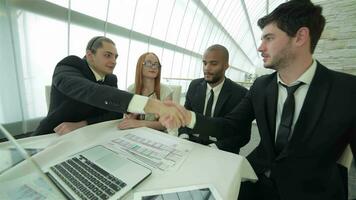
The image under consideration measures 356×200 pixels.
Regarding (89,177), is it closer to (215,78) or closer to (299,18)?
(299,18)

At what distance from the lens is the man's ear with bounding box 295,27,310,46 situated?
1512 mm

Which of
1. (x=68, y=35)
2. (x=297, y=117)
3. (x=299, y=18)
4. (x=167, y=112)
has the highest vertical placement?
(x=299, y=18)

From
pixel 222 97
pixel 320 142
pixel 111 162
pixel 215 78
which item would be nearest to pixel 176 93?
pixel 215 78

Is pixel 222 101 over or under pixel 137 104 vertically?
under

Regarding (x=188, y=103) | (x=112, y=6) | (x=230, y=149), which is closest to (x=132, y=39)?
(x=112, y=6)

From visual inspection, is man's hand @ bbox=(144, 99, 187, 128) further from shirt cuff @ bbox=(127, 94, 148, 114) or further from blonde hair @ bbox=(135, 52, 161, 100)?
→ blonde hair @ bbox=(135, 52, 161, 100)

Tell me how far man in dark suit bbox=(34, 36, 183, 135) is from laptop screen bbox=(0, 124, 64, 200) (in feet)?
1.92

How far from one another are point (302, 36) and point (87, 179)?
5.42 feet

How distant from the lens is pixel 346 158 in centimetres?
134

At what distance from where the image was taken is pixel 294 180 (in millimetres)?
1323

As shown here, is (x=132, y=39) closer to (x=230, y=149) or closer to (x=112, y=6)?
(x=112, y=6)

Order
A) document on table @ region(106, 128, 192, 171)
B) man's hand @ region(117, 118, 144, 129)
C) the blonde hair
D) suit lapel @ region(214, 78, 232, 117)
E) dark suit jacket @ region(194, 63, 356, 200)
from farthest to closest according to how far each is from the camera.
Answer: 1. the blonde hair
2. suit lapel @ region(214, 78, 232, 117)
3. man's hand @ region(117, 118, 144, 129)
4. dark suit jacket @ region(194, 63, 356, 200)
5. document on table @ region(106, 128, 192, 171)

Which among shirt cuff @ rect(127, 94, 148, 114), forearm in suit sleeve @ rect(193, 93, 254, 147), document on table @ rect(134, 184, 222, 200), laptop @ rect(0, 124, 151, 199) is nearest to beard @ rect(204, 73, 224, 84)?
forearm in suit sleeve @ rect(193, 93, 254, 147)

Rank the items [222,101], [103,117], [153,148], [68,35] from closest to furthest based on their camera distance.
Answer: [153,148] < [103,117] < [222,101] < [68,35]
